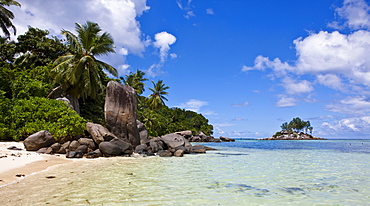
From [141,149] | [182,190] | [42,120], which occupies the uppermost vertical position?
[42,120]

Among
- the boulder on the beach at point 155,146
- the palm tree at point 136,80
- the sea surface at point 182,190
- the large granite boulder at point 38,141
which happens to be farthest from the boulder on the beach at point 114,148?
the palm tree at point 136,80

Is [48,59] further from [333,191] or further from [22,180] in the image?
[333,191]

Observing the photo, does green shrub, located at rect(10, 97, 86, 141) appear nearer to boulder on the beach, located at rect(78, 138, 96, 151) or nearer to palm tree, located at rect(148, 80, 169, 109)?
boulder on the beach, located at rect(78, 138, 96, 151)

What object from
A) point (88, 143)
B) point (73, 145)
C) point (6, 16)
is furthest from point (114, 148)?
point (6, 16)

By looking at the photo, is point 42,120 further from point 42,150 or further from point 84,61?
point 84,61

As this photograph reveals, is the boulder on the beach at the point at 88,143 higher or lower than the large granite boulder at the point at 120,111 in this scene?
lower

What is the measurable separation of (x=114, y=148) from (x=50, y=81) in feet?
35.0

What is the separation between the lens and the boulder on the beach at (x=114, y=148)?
14039mm

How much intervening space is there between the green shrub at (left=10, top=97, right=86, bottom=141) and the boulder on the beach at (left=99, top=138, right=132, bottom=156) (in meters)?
2.07

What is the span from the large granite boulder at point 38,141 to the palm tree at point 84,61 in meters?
6.76

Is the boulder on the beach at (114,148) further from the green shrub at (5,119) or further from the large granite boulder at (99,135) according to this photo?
the green shrub at (5,119)

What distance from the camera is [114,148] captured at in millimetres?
14281

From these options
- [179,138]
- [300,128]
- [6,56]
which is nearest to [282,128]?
[300,128]

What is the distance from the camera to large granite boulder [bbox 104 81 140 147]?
17.0 metres
